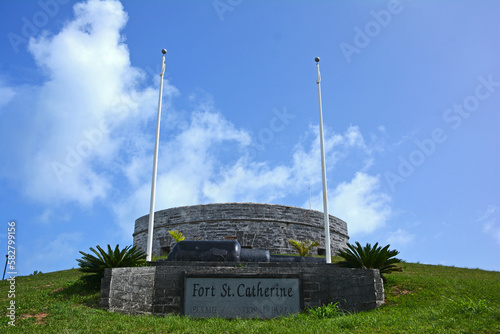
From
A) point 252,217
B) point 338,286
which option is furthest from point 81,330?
point 252,217

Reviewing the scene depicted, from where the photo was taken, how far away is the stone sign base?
7809mm

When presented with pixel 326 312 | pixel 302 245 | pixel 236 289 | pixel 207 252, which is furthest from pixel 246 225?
pixel 326 312

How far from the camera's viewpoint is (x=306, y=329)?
6.17m

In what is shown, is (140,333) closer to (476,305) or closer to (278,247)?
(476,305)

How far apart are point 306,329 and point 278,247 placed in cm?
1221

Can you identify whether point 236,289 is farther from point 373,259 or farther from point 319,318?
point 373,259

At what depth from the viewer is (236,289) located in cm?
810

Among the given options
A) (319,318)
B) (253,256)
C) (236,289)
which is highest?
(253,256)

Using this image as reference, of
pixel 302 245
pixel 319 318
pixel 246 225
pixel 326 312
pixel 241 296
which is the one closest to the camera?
pixel 319 318

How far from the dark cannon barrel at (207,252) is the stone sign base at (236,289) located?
570 millimetres

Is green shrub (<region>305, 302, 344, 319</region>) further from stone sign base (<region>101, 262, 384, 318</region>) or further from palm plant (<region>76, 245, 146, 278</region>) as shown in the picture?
palm plant (<region>76, 245, 146, 278</region>)

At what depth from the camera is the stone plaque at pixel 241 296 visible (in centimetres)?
789

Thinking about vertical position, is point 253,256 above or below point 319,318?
above

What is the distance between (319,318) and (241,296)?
65.7 inches
